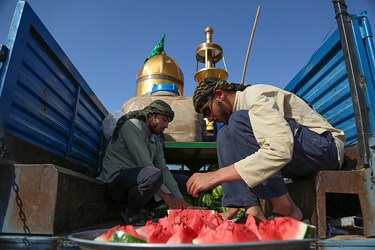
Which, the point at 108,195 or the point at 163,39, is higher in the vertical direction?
the point at 163,39

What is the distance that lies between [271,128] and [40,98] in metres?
1.80

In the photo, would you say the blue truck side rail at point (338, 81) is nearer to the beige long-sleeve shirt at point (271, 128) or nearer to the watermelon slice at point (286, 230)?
the beige long-sleeve shirt at point (271, 128)

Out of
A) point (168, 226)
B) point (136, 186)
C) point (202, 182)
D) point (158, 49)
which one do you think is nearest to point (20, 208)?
point (168, 226)

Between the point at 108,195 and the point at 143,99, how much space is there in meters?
1.61

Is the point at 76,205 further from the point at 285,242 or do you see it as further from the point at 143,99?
the point at 143,99

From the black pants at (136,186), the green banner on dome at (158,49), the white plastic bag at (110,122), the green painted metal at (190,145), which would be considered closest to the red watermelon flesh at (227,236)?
the black pants at (136,186)

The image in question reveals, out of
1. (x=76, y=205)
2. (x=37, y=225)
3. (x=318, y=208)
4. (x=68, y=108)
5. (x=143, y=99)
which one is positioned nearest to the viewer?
(x=37, y=225)

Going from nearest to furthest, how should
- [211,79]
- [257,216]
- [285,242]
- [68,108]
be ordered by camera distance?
[285,242]
[257,216]
[211,79]
[68,108]

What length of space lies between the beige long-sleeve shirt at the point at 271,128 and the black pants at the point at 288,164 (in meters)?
0.09

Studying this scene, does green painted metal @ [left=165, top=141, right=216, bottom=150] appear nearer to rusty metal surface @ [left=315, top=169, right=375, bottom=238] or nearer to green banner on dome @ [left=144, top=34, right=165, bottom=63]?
rusty metal surface @ [left=315, top=169, right=375, bottom=238]

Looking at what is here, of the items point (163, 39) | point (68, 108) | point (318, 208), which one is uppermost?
point (163, 39)

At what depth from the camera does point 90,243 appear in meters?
0.88

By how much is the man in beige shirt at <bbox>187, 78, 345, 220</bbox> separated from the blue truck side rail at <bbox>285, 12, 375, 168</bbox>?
0.31 metres

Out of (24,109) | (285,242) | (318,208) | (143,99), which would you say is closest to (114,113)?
(143,99)
